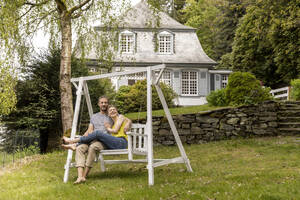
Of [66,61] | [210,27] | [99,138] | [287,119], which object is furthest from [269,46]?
[99,138]

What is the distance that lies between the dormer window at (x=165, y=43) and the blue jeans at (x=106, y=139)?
66.8ft

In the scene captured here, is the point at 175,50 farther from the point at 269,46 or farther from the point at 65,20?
the point at 65,20

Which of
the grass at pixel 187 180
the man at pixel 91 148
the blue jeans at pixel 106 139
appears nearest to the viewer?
the grass at pixel 187 180

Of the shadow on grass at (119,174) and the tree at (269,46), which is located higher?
the tree at (269,46)

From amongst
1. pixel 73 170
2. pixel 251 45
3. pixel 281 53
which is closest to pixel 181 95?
pixel 251 45

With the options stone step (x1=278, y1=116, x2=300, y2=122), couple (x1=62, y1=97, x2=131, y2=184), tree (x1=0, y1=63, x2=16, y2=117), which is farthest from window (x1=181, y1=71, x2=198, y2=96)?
couple (x1=62, y1=97, x2=131, y2=184)

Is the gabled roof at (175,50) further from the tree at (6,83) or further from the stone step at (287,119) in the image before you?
the tree at (6,83)

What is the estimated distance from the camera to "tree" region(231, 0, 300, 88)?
40.1ft

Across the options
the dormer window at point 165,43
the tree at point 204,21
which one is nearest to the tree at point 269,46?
the dormer window at point 165,43

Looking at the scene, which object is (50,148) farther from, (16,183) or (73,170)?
(16,183)

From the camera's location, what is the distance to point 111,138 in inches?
247

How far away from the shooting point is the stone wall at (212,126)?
11500mm

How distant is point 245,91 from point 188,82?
14.0 m

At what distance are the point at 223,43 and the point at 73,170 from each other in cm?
2959
